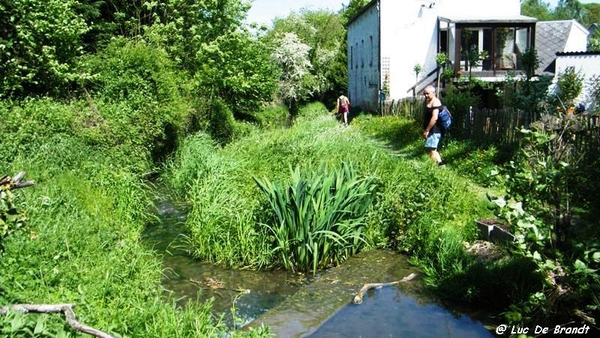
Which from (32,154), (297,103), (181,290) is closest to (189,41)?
(32,154)

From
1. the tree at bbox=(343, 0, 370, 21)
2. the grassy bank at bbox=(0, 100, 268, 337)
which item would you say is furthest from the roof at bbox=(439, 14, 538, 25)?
the tree at bbox=(343, 0, 370, 21)

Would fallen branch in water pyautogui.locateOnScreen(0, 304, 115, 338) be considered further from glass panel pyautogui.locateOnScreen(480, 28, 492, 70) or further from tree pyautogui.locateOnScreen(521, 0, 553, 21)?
tree pyautogui.locateOnScreen(521, 0, 553, 21)

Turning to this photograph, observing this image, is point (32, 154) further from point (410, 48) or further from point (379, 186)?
point (410, 48)

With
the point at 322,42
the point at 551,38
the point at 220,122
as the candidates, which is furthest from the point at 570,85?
the point at 322,42

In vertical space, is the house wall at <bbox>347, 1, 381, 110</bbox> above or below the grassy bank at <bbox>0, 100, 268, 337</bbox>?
above

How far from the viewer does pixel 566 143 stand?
17.7 ft

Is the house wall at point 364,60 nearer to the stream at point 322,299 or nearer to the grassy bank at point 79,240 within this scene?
the grassy bank at point 79,240

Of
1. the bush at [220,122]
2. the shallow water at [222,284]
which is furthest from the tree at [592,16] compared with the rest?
the shallow water at [222,284]

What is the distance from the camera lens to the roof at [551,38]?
32.5 metres

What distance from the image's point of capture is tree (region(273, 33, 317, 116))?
128ft

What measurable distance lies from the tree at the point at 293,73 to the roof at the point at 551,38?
14896mm

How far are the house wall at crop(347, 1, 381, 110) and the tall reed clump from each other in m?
20.5

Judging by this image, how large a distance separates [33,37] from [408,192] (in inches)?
377

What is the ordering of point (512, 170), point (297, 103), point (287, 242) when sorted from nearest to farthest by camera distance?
point (512, 170), point (287, 242), point (297, 103)
